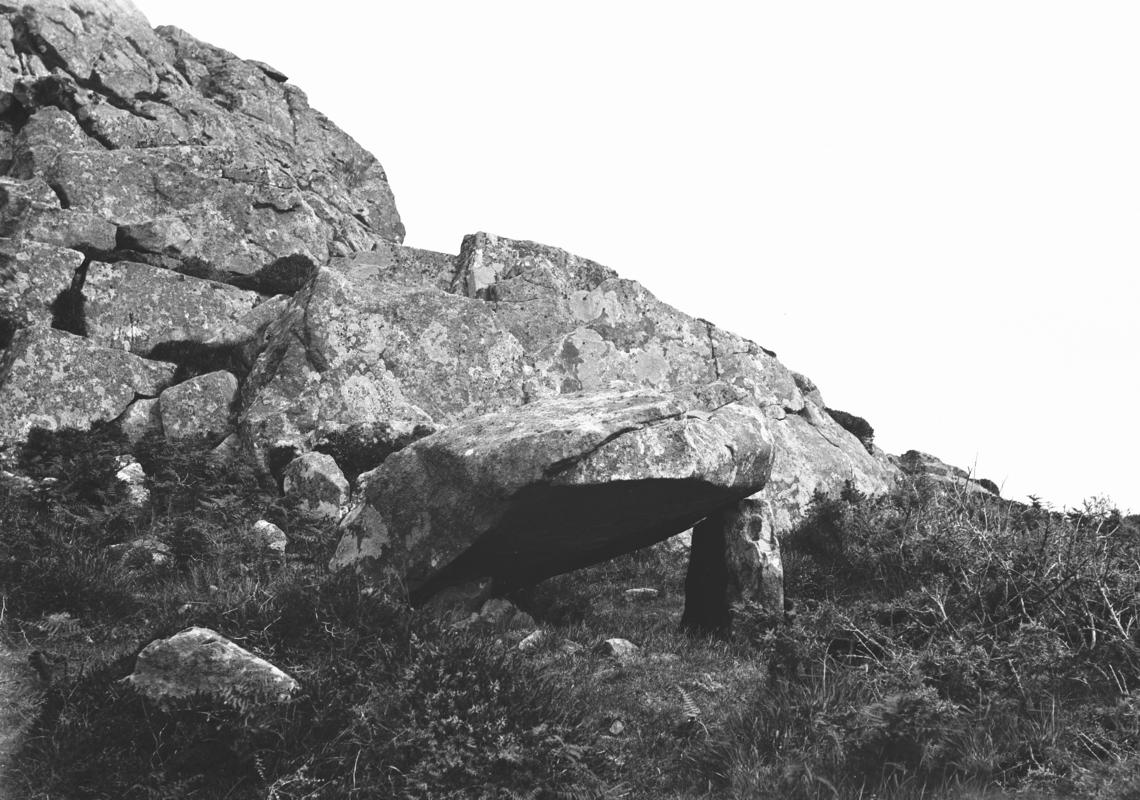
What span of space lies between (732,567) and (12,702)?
6.64 meters

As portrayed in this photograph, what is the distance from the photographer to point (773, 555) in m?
10.4

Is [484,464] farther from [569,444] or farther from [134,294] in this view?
[134,294]

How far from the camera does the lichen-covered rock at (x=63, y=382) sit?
1428cm

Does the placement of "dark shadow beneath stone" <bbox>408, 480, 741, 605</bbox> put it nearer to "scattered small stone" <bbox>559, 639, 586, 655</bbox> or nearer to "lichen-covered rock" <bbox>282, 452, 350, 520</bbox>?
"scattered small stone" <bbox>559, 639, 586, 655</bbox>

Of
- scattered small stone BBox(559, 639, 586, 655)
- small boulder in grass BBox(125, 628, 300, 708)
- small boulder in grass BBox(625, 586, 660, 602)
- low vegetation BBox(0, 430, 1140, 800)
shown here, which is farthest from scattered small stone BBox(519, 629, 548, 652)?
small boulder in grass BBox(125, 628, 300, 708)

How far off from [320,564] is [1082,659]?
7359mm

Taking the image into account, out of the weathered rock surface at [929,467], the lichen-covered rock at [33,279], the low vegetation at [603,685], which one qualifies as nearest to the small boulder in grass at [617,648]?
the low vegetation at [603,685]

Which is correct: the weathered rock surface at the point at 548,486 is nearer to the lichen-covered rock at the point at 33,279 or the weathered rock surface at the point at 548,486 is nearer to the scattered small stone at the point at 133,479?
the scattered small stone at the point at 133,479

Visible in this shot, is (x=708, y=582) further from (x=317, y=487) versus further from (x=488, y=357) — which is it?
(x=488, y=357)

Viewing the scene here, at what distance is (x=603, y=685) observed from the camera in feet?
27.3

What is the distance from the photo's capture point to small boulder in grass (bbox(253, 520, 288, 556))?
11291mm

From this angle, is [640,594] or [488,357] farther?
[488,357]

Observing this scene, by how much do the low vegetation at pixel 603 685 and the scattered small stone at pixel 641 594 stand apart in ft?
2.35

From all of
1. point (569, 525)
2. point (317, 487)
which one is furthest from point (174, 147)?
point (569, 525)
